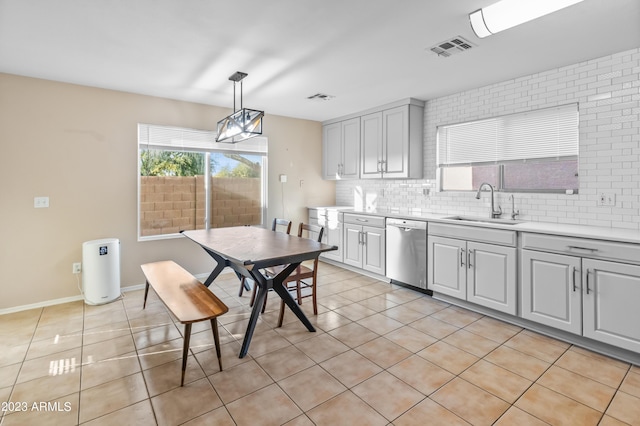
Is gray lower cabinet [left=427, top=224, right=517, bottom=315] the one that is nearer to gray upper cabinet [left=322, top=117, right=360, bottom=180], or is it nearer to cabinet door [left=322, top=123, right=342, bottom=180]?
gray upper cabinet [left=322, top=117, right=360, bottom=180]

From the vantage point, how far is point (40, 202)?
139 inches

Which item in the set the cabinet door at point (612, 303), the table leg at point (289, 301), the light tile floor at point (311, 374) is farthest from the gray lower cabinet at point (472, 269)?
the table leg at point (289, 301)

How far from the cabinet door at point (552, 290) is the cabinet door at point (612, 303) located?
6cm

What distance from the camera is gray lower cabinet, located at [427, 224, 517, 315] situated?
9.98 feet

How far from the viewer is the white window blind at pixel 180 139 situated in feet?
13.5

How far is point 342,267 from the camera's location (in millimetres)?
5137

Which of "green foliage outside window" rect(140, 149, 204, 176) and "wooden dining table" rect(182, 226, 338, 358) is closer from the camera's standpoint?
"wooden dining table" rect(182, 226, 338, 358)

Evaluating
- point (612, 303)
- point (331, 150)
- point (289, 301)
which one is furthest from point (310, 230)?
point (612, 303)

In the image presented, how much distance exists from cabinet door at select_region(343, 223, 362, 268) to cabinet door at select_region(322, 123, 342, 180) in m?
1.16

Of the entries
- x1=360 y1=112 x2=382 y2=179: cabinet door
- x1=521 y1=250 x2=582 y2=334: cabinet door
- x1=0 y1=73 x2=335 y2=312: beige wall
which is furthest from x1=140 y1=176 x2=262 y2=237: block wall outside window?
x1=521 y1=250 x2=582 y2=334: cabinet door

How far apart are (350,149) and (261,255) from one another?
3236mm

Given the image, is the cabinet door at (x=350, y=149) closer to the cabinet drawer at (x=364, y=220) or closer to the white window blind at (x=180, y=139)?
the cabinet drawer at (x=364, y=220)

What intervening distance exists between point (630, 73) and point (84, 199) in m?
5.61

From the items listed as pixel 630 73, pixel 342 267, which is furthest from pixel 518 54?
pixel 342 267
